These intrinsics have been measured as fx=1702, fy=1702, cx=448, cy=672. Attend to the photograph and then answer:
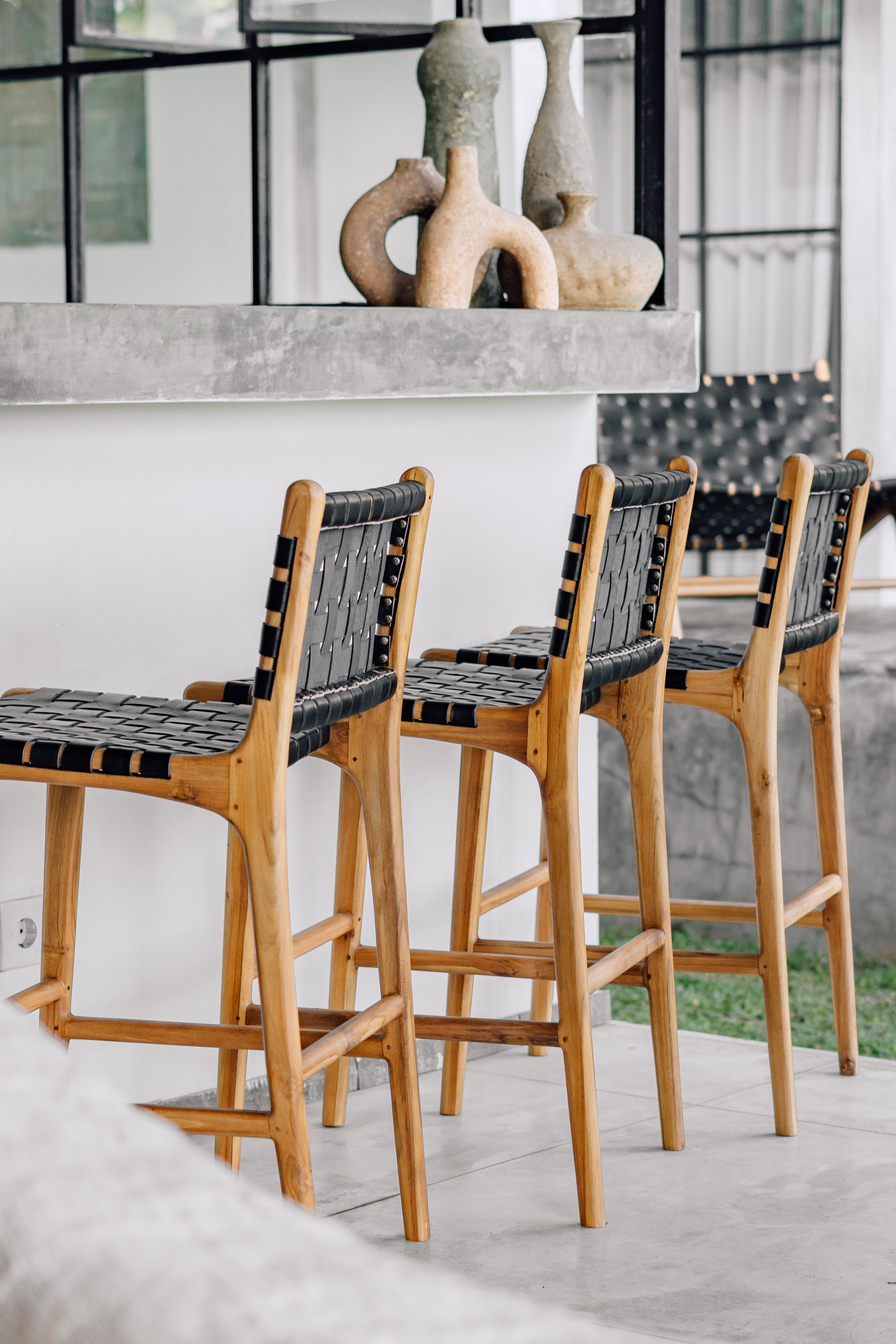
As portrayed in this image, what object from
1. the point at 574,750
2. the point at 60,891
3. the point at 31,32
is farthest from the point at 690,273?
the point at 60,891

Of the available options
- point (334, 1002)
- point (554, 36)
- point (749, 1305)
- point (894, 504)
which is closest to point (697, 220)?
point (894, 504)

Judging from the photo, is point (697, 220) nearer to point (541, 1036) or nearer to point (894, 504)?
point (894, 504)

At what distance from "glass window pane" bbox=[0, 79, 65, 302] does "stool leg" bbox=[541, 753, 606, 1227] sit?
556cm

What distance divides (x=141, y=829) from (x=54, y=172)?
218 inches

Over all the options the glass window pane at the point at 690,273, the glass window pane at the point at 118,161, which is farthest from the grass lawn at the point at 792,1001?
the glass window pane at the point at 118,161

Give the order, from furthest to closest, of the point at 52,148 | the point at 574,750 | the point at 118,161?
1. the point at 52,148
2. the point at 118,161
3. the point at 574,750

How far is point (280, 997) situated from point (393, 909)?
311 millimetres

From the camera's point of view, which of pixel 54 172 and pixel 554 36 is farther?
pixel 54 172

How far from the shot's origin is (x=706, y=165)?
273 inches

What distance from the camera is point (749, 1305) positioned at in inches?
74.3

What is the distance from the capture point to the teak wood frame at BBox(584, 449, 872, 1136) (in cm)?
240

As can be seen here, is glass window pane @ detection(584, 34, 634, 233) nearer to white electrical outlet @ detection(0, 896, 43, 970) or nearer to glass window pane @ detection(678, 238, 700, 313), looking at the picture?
glass window pane @ detection(678, 238, 700, 313)

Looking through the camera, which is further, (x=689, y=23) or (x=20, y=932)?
(x=689, y=23)

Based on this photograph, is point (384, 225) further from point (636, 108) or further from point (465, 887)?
point (465, 887)
